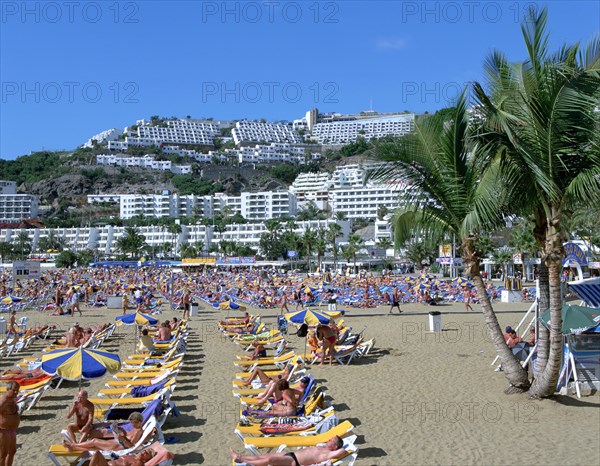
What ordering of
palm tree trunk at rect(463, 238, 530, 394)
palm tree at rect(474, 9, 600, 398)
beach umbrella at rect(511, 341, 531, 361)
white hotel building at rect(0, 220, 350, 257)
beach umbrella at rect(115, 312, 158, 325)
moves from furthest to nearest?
white hotel building at rect(0, 220, 350, 257) < beach umbrella at rect(115, 312, 158, 325) < beach umbrella at rect(511, 341, 531, 361) < palm tree trunk at rect(463, 238, 530, 394) < palm tree at rect(474, 9, 600, 398)

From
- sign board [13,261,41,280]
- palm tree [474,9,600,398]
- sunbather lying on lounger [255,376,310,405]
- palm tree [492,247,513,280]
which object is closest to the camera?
palm tree [474,9,600,398]

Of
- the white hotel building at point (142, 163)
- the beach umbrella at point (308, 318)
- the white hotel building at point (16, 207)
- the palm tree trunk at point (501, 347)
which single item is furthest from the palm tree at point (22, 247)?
the palm tree trunk at point (501, 347)

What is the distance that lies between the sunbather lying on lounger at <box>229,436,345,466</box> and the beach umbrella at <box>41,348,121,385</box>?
3.09 metres

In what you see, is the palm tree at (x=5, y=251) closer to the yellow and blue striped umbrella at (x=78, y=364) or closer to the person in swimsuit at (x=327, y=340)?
the person in swimsuit at (x=327, y=340)

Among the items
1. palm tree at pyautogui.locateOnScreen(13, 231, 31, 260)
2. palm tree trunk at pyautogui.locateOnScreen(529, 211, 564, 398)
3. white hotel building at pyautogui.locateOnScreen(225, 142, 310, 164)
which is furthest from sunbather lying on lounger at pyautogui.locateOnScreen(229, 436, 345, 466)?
white hotel building at pyautogui.locateOnScreen(225, 142, 310, 164)

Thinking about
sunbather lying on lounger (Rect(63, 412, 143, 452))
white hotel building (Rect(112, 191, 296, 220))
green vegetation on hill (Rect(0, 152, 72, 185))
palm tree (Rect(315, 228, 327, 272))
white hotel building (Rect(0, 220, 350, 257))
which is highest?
green vegetation on hill (Rect(0, 152, 72, 185))

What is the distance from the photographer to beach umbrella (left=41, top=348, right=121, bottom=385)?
8.08 metres

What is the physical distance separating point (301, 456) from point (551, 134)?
5.40m

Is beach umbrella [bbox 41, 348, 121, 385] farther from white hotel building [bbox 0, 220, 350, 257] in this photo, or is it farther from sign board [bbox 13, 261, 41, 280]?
white hotel building [bbox 0, 220, 350, 257]

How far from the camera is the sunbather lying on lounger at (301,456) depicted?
19.0 feet

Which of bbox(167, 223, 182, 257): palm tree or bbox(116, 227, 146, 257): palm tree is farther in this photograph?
bbox(167, 223, 182, 257): palm tree

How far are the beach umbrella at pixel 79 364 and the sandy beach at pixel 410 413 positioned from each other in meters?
0.85

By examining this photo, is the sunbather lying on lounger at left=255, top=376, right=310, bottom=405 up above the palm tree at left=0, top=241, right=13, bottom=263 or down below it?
below

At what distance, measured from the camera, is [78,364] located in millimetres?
8172
